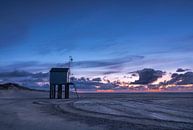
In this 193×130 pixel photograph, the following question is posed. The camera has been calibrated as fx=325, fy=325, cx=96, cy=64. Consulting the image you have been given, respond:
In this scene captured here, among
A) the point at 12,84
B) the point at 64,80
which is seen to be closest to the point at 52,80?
the point at 64,80

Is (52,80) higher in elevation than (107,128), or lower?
higher

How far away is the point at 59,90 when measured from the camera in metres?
66.6

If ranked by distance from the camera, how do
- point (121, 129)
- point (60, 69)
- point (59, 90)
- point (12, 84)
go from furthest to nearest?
point (12, 84) < point (59, 90) < point (60, 69) < point (121, 129)

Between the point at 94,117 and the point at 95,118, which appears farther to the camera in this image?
the point at 94,117

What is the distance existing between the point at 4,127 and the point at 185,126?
9.53 m

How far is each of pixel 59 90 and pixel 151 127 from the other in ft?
167

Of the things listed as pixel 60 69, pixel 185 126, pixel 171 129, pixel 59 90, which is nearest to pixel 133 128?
pixel 171 129

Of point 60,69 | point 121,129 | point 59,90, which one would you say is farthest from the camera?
point 59,90

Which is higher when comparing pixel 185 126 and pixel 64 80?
pixel 64 80

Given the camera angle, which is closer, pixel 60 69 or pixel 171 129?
pixel 171 129

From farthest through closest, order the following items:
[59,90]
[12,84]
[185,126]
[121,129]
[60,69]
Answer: [12,84], [59,90], [60,69], [185,126], [121,129]

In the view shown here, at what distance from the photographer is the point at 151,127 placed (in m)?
16.9

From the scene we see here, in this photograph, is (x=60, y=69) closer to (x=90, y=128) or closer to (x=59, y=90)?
(x=59, y=90)

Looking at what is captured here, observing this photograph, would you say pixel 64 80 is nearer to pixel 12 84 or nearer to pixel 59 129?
pixel 59 129
